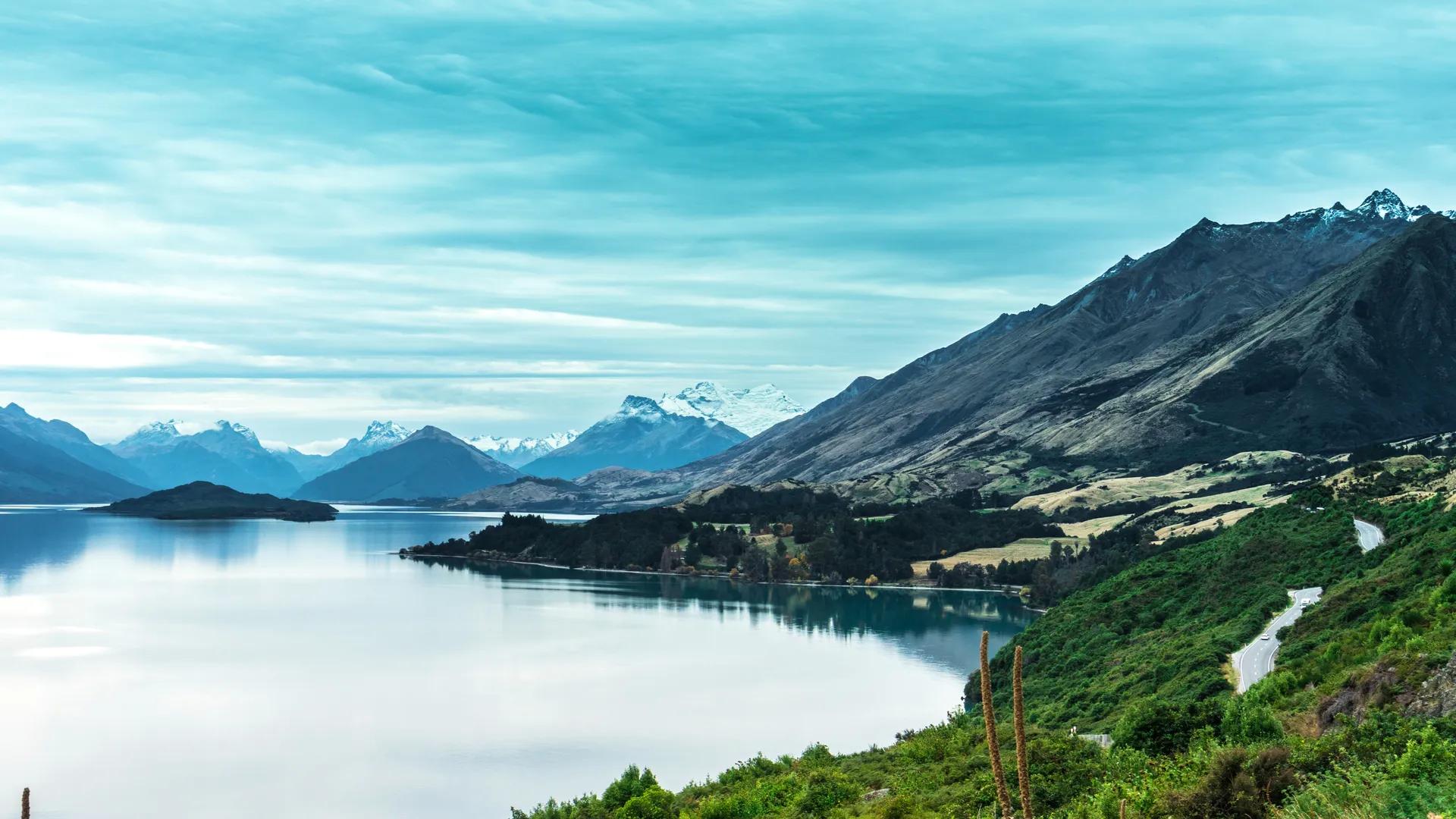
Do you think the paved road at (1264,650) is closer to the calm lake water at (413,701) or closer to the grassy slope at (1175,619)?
the grassy slope at (1175,619)

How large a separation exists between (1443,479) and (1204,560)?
21.3 metres

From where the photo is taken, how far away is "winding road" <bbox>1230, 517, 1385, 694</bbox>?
2414 inches

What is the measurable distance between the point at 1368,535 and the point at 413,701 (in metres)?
84.8

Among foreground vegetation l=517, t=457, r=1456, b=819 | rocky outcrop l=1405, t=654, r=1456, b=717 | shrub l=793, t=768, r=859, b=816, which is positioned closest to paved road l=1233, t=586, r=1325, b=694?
foreground vegetation l=517, t=457, r=1456, b=819

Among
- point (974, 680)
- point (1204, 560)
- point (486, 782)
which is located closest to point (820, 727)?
point (974, 680)

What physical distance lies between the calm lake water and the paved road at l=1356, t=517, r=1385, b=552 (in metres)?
38.5

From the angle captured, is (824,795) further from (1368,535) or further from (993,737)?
(1368,535)

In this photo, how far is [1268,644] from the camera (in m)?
69.5

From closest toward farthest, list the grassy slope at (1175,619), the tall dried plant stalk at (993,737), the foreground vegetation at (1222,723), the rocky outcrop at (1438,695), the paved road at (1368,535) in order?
the tall dried plant stalk at (993,737)
the foreground vegetation at (1222,723)
the rocky outcrop at (1438,695)
the grassy slope at (1175,619)
the paved road at (1368,535)

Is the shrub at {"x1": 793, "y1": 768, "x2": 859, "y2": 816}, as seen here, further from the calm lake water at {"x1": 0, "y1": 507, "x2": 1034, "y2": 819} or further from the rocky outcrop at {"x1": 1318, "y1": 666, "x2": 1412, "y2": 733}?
the calm lake water at {"x1": 0, "y1": 507, "x2": 1034, "y2": 819}

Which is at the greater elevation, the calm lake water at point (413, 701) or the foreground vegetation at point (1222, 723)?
the foreground vegetation at point (1222, 723)

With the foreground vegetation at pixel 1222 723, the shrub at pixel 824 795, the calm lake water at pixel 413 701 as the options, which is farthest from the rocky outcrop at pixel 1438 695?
the calm lake water at pixel 413 701

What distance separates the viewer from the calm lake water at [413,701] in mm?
82688

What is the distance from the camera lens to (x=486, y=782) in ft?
274
